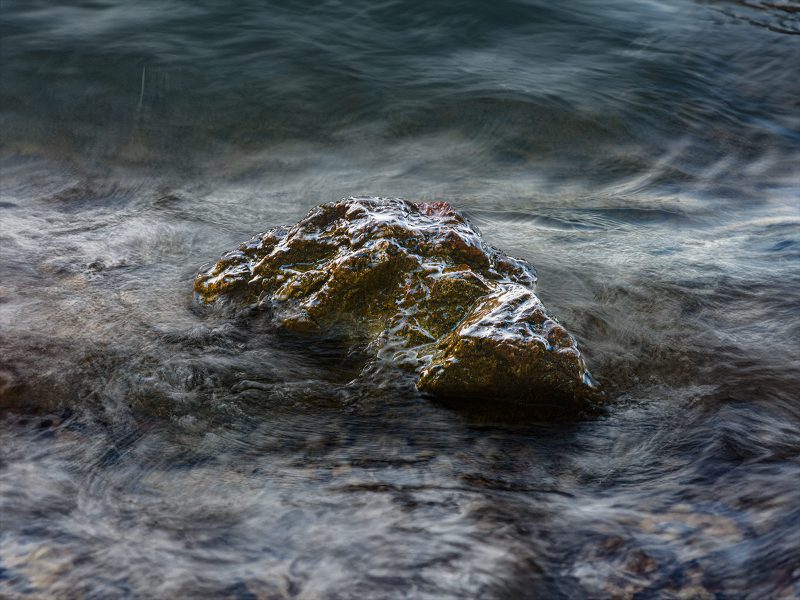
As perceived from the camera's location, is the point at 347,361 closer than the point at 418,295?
Yes

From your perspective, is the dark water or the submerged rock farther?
the submerged rock

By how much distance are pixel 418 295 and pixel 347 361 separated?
398 mm

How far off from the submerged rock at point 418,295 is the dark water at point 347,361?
15cm

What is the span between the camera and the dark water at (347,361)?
6.45 feet

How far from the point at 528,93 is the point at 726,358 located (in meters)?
3.73

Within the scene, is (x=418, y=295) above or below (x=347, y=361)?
above

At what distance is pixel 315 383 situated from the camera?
2.87 metres

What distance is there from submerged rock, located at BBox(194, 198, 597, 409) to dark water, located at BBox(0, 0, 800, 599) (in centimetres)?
15

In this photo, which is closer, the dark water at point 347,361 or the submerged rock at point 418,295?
the dark water at point 347,361

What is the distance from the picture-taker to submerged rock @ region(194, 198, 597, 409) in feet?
8.93

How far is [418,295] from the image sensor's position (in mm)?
3125

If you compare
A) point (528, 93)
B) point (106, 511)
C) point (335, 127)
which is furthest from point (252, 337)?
point (528, 93)

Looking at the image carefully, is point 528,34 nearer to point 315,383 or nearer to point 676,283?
point 676,283

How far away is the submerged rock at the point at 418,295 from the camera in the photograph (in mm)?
2723
